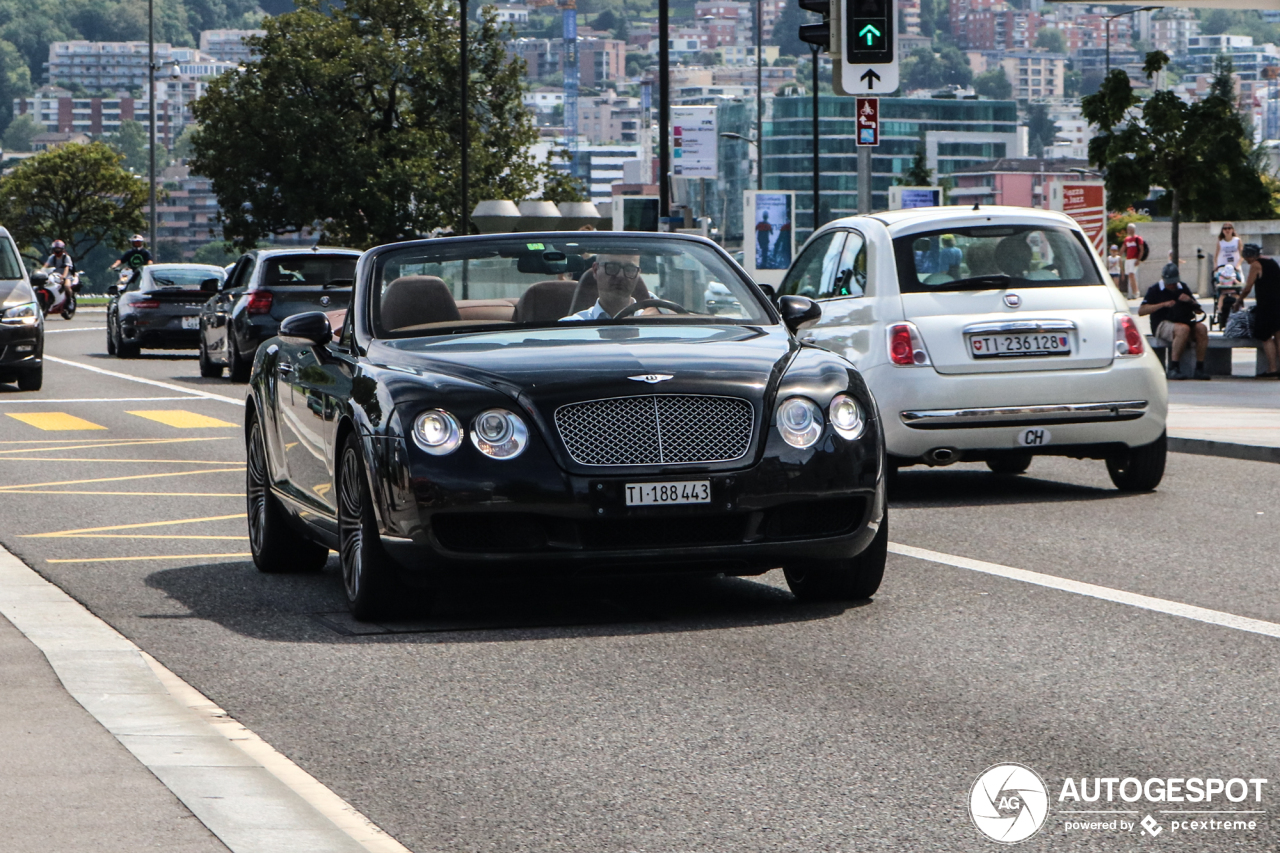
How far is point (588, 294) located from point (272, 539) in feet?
6.07

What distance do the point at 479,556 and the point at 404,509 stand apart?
1.00ft

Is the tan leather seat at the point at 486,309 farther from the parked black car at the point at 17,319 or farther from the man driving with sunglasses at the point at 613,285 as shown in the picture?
the parked black car at the point at 17,319

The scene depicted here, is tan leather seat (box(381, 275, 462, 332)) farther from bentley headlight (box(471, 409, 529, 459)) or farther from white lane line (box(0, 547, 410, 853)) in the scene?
white lane line (box(0, 547, 410, 853))

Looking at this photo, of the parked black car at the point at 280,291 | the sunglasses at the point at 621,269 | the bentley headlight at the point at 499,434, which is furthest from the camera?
the parked black car at the point at 280,291

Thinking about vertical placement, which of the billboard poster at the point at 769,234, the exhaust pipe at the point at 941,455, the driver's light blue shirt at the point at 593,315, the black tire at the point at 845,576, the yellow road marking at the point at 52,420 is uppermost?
the billboard poster at the point at 769,234

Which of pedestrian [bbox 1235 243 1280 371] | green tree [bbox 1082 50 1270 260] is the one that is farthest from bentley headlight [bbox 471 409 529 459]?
green tree [bbox 1082 50 1270 260]

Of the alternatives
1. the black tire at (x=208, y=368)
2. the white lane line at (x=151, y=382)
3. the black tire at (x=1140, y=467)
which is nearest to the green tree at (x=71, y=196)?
the white lane line at (x=151, y=382)

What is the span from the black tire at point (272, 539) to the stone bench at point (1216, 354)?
15569 mm

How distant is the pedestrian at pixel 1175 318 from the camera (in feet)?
75.4

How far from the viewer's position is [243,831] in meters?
4.66

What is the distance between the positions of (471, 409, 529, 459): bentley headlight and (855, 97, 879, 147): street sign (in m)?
12.2

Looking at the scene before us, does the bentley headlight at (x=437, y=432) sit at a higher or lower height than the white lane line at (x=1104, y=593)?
higher

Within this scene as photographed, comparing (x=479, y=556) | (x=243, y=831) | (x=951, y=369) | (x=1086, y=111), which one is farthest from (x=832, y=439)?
(x=1086, y=111)

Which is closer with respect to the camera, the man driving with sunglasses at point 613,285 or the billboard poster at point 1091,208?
the man driving with sunglasses at point 613,285
